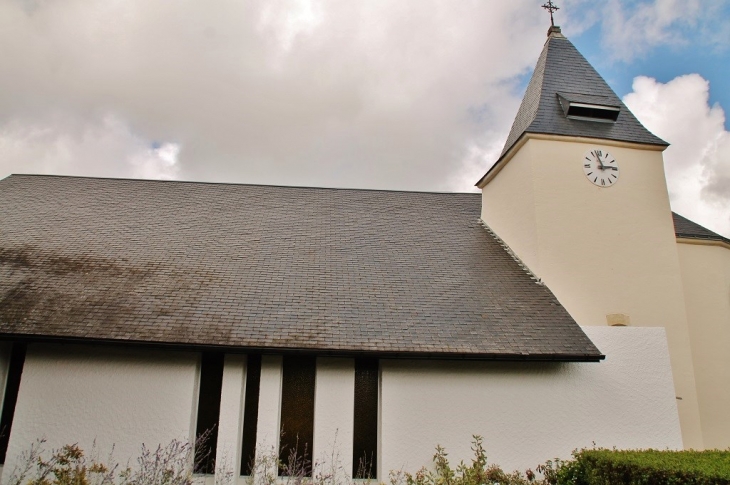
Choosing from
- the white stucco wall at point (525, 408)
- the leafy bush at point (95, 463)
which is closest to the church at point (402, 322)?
the white stucco wall at point (525, 408)

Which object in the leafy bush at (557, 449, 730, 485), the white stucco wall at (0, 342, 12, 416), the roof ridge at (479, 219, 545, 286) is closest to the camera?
the leafy bush at (557, 449, 730, 485)

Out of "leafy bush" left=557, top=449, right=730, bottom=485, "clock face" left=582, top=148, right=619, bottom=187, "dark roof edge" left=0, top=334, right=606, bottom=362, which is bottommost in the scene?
"leafy bush" left=557, top=449, right=730, bottom=485

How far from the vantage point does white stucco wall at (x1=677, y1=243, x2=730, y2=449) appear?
9.68 metres

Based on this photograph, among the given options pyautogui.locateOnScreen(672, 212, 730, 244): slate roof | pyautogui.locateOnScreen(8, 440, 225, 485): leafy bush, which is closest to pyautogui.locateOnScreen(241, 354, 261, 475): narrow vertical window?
pyautogui.locateOnScreen(8, 440, 225, 485): leafy bush

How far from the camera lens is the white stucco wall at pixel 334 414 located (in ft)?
25.1

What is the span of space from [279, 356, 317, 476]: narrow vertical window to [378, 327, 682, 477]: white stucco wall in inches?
50.0

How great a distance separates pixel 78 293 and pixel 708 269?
13469 mm

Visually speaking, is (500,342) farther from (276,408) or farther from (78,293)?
(78,293)

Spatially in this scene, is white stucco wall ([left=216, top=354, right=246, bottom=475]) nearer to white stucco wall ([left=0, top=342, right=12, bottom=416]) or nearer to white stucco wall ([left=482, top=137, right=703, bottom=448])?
white stucco wall ([left=0, top=342, right=12, bottom=416])

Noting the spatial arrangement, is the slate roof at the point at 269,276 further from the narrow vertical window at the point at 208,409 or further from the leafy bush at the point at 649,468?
the leafy bush at the point at 649,468

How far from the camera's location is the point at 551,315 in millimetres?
8977

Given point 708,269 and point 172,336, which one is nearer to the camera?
point 172,336

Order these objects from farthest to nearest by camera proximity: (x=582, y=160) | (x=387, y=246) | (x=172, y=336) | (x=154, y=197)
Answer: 1. (x=154, y=197)
2. (x=387, y=246)
3. (x=582, y=160)
4. (x=172, y=336)

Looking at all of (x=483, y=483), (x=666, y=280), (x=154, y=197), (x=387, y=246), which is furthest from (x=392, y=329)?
(x=154, y=197)
